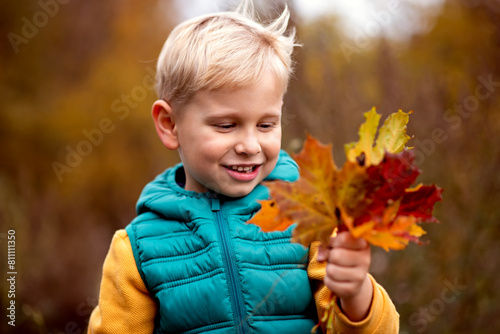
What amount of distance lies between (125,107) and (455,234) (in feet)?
20.7

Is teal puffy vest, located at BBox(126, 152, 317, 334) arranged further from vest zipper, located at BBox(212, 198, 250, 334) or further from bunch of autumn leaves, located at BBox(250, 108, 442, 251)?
bunch of autumn leaves, located at BBox(250, 108, 442, 251)

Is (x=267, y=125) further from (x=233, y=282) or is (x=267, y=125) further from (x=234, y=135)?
(x=233, y=282)

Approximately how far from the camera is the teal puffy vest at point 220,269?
1771 mm

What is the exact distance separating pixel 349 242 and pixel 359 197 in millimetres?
119

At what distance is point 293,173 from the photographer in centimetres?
200

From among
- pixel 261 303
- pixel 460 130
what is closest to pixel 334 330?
pixel 261 303

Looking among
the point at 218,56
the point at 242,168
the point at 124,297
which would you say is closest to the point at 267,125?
the point at 242,168

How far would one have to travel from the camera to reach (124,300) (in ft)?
6.26

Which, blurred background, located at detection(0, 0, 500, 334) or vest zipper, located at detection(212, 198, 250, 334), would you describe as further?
blurred background, located at detection(0, 0, 500, 334)

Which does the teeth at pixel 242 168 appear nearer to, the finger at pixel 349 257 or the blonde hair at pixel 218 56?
the blonde hair at pixel 218 56

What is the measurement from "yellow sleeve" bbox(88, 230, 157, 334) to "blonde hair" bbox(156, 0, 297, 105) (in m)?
0.61

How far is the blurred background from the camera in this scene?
3.11 meters

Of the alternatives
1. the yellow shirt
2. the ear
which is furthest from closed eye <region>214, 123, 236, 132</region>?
the yellow shirt

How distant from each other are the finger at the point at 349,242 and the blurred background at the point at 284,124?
1.61 metres
